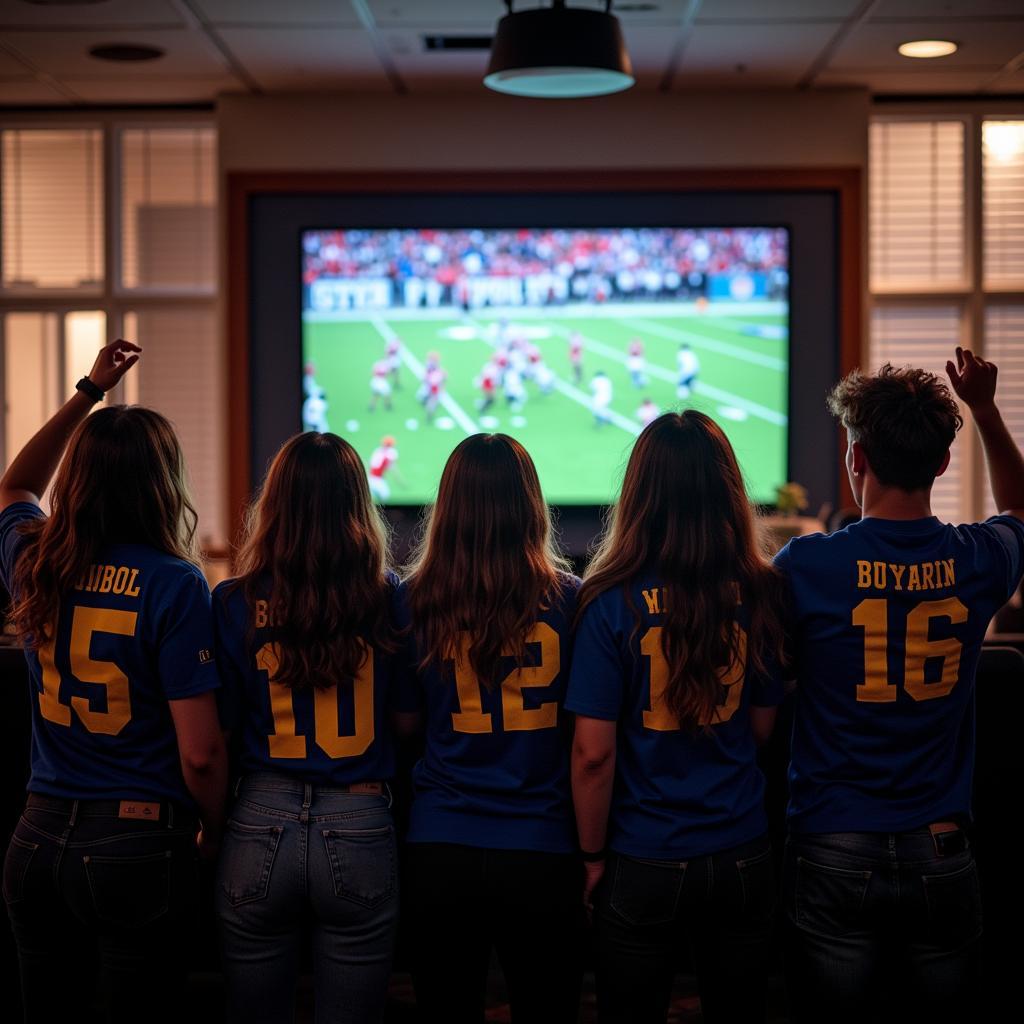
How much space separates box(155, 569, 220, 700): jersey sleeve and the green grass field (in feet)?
15.8

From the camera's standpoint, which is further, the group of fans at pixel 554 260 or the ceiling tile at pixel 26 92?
the group of fans at pixel 554 260

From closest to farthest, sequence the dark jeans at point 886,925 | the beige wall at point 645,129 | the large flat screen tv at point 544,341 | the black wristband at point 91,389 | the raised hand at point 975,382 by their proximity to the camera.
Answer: the dark jeans at point 886,925
the raised hand at point 975,382
the black wristband at point 91,389
the beige wall at point 645,129
the large flat screen tv at point 544,341

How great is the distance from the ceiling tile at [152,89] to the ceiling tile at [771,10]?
257 cm

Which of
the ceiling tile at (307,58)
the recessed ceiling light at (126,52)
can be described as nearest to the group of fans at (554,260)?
the ceiling tile at (307,58)

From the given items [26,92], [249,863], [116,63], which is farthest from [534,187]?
[249,863]

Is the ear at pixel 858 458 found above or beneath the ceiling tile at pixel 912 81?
beneath

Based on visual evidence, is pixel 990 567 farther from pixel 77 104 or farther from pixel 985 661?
pixel 77 104

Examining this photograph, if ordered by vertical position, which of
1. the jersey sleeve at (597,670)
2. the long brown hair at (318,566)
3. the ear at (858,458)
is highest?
the ear at (858,458)

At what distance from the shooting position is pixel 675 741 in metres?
1.80

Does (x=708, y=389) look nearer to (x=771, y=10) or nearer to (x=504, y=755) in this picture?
(x=771, y=10)

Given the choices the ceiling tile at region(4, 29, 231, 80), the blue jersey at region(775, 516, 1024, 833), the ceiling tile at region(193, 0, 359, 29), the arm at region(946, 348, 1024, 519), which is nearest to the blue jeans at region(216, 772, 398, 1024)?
the blue jersey at region(775, 516, 1024, 833)

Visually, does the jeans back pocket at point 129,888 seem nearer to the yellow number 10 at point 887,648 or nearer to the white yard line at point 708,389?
the yellow number 10 at point 887,648

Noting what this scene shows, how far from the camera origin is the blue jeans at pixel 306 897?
1.78 meters

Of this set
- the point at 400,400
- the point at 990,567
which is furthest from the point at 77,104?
the point at 990,567
